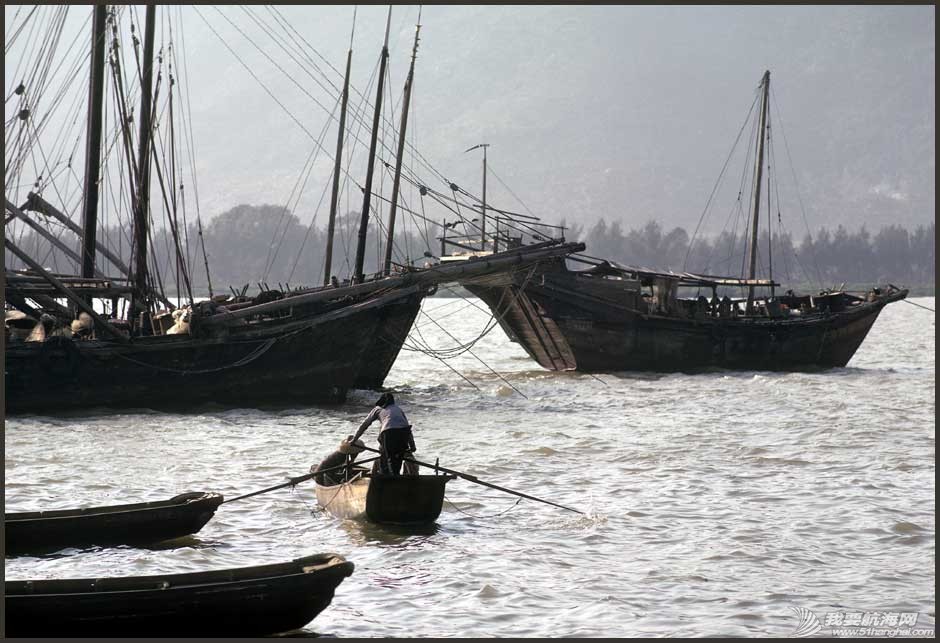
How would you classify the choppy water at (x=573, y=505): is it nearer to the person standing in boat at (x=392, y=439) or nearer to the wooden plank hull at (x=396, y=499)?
the wooden plank hull at (x=396, y=499)

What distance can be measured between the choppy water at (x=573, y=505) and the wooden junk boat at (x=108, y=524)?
21 centimetres

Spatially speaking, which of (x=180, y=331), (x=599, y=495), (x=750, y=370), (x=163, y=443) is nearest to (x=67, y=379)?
(x=180, y=331)

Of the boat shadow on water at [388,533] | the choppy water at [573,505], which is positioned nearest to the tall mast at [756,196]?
the choppy water at [573,505]

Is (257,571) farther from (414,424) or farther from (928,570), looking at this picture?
(414,424)

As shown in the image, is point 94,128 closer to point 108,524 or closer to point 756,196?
point 108,524

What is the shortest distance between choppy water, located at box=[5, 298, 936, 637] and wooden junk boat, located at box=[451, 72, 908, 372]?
5838mm

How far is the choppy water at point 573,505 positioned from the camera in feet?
36.3

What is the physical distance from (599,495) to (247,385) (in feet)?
40.5

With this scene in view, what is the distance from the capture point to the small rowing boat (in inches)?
547

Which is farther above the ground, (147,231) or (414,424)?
(147,231)

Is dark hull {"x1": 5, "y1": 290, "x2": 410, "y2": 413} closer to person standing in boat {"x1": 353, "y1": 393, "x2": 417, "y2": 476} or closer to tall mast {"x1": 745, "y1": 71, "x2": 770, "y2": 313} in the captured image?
person standing in boat {"x1": 353, "y1": 393, "x2": 417, "y2": 476}

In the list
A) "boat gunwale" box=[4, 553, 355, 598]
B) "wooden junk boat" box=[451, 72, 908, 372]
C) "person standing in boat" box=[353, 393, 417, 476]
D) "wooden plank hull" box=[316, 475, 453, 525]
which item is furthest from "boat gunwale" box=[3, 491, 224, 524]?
"wooden junk boat" box=[451, 72, 908, 372]

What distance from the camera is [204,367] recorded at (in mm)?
25688

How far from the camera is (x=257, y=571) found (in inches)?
370
